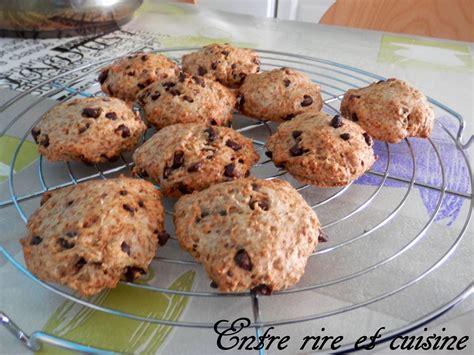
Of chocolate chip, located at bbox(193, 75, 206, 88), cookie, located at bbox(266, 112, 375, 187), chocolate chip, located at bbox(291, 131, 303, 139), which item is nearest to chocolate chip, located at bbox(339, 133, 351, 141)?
cookie, located at bbox(266, 112, 375, 187)

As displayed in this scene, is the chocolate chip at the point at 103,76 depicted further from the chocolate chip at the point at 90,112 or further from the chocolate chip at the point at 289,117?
the chocolate chip at the point at 289,117

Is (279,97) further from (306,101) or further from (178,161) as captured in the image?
(178,161)

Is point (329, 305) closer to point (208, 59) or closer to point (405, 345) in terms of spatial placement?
point (405, 345)

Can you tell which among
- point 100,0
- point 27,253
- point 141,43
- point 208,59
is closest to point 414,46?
point 208,59

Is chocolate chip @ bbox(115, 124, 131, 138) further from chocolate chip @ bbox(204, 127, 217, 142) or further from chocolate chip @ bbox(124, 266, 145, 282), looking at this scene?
chocolate chip @ bbox(124, 266, 145, 282)

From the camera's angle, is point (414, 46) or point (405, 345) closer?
point (405, 345)

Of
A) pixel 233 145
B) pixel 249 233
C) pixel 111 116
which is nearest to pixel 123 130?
pixel 111 116

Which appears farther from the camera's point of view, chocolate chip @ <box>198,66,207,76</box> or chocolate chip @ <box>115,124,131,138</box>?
chocolate chip @ <box>198,66,207,76</box>
